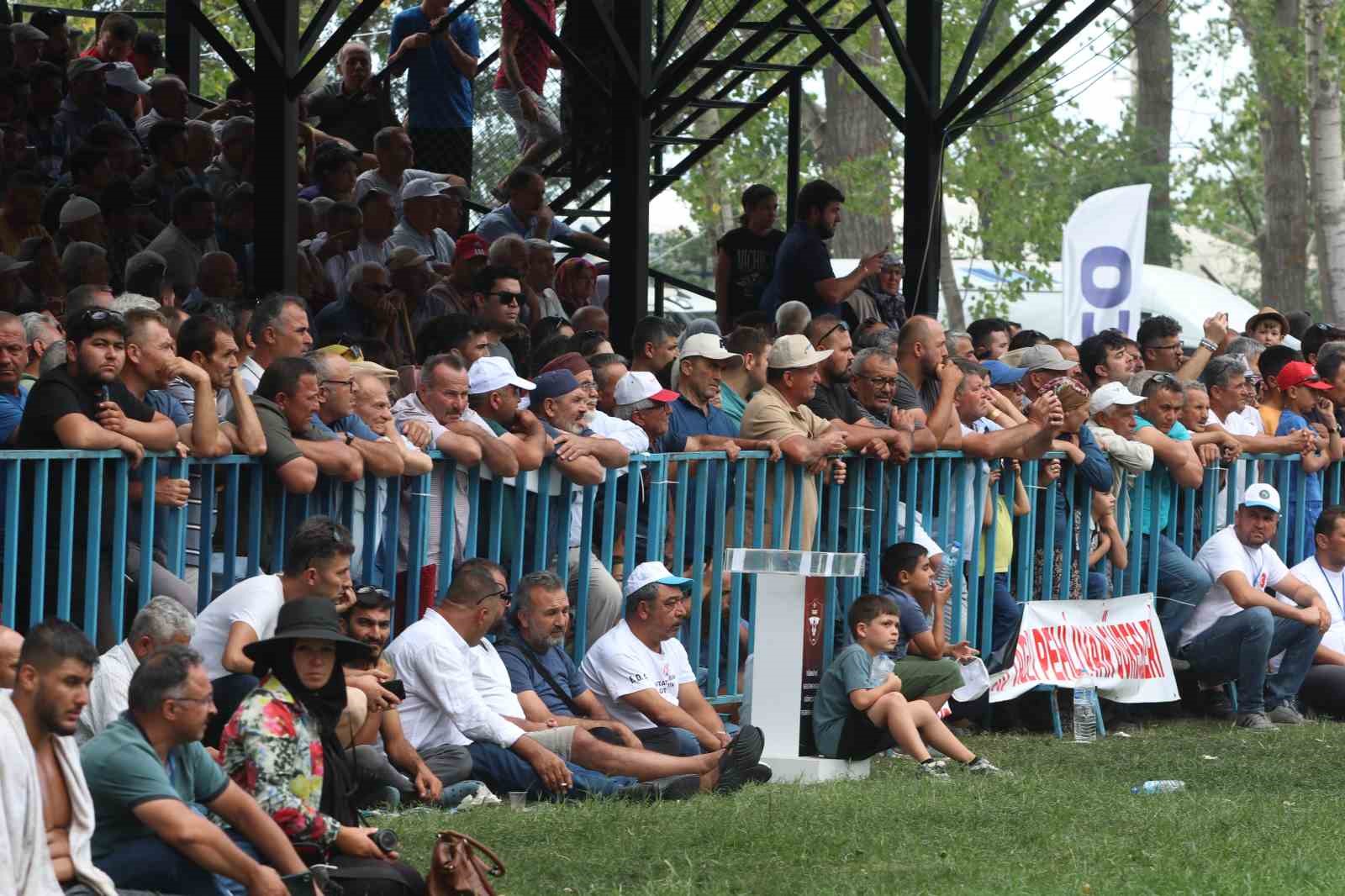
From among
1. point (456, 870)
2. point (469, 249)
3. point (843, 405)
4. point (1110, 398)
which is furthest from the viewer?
point (469, 249)

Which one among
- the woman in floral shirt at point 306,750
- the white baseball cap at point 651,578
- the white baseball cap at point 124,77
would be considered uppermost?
the white baseball cap at point 124,77

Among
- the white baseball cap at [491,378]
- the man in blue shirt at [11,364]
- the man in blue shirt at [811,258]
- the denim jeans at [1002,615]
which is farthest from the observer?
the man in blue shirt at [811,258]

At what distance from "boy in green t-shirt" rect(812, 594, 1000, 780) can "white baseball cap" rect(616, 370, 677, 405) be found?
136 cm

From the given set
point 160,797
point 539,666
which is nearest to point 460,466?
point 539,666

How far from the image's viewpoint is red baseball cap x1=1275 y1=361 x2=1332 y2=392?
1399cm

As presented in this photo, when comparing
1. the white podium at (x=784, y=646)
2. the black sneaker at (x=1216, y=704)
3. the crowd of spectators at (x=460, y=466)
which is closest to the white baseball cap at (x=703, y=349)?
the crowd of spectators at (x=460, y=466)

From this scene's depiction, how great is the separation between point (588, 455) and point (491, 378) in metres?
0.55

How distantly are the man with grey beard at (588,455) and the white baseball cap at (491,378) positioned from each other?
16 centimetres

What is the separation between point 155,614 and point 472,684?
1.82 metres

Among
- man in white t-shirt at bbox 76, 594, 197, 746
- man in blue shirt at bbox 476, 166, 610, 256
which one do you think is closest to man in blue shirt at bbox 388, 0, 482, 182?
man in blue shirt at bbox 476, 166, 610, 256

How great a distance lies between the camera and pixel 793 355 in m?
11.2

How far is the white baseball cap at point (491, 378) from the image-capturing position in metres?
10.0

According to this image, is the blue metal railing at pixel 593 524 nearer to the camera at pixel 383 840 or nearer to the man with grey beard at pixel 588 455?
the man with grey beard at pixel 588 455

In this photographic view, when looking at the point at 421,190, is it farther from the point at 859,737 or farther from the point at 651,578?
the point at 859,737
